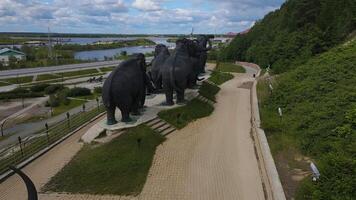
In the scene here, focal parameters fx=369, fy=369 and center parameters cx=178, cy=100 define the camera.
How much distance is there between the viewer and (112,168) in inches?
538

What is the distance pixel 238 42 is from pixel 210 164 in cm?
5189

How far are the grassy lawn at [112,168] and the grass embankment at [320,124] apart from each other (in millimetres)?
5089

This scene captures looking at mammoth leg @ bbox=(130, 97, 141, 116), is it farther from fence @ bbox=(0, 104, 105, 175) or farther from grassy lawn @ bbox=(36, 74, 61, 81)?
grassy lawn @ bbox=(36, 74, 61, 81)

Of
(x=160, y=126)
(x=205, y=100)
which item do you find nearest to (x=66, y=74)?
(x=205, y=100)

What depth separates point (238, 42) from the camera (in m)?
63.9

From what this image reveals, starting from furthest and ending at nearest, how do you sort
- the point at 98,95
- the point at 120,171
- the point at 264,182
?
the point at 98,95, the point at 120,171, the point at 264,182

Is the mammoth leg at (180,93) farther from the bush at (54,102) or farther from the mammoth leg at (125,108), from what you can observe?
the bush at (54,102)

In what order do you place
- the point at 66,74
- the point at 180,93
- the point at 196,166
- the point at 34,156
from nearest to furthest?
the point at 196,166
the point at 34,156
the point at 180,93
the point at 66,74

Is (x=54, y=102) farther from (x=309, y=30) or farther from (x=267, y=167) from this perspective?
(x=267, y=167)

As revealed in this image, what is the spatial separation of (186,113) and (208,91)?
7209 mm

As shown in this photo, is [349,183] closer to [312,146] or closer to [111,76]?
[312,146]

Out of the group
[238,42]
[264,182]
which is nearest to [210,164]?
[264,182]

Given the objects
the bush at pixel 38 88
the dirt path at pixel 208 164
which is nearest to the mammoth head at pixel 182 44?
the dirt path at pixel 208 164

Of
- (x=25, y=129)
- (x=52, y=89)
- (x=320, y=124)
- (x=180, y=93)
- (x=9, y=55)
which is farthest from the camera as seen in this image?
(x=9, y=55)
